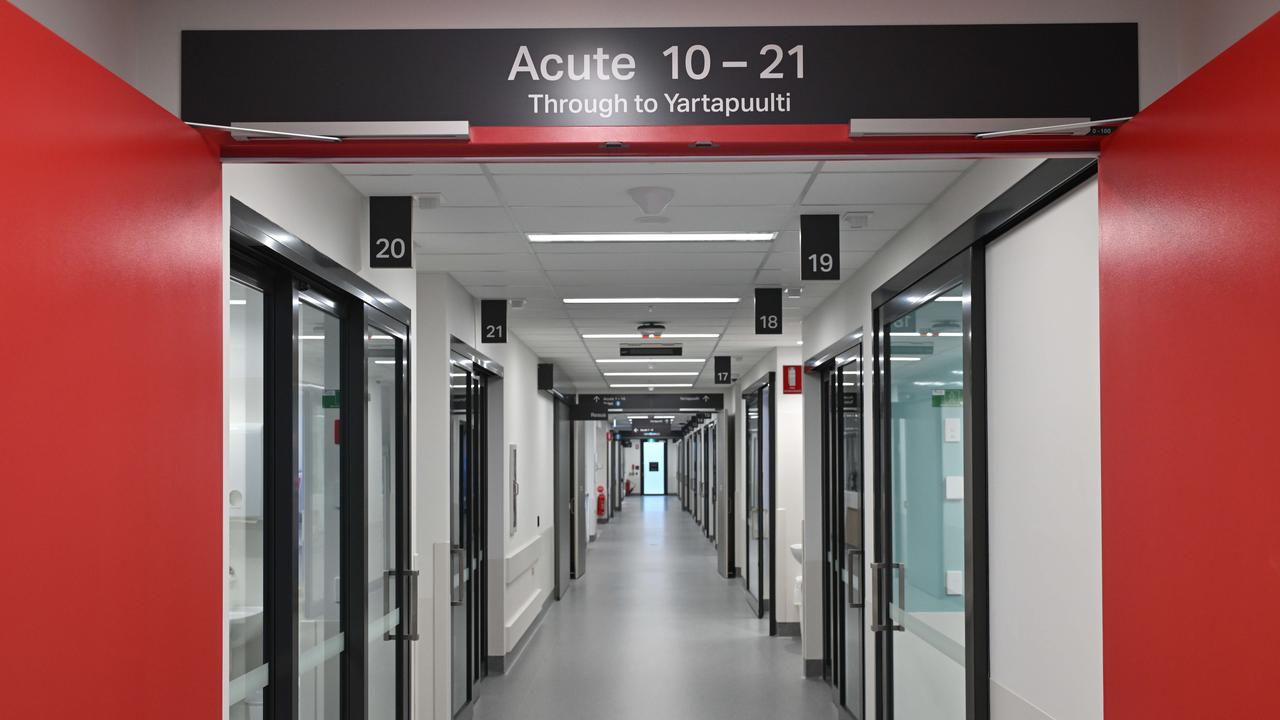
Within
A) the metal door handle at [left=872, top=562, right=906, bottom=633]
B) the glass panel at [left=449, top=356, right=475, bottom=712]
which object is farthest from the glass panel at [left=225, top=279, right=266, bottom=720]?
the glass panel at [left=449, top=356, right=475, bottom=712]

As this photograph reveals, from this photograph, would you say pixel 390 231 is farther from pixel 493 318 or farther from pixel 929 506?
pixel 493 318

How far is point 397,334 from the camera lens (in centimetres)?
600

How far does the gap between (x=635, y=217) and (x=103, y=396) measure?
376 centimetres

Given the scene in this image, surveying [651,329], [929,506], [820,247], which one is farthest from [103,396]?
[651,329]

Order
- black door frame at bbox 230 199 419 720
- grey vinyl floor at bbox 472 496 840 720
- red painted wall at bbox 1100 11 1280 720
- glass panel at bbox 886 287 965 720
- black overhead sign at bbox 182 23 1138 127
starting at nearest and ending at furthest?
red painted wall at bbox 1100 11 1280 720 < black overhead sign at bbox 182 23 1138 127 < black door frame at bbox 230 199 419 720 < glass panel at bbox 886 287 965 720 < grey vinyl floor at bbox 472 496 840 720

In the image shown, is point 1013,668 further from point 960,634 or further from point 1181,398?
point 1181,398

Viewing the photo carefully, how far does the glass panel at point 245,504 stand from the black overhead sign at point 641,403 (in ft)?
46.7

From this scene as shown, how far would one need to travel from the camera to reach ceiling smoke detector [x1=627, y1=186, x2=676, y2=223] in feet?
16.3

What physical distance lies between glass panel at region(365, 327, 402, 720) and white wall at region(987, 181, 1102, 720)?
3.00 metres

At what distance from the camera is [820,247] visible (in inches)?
216

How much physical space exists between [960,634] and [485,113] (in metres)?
3.38

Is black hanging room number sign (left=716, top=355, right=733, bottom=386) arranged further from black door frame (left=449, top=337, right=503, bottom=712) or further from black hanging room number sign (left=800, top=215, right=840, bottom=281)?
black hanging room number sign (left=800, top=215, right=840, bottom=281)

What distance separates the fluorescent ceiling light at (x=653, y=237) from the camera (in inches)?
239

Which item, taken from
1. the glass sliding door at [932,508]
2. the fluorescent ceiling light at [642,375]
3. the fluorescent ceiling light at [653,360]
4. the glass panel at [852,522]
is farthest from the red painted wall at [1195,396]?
the fluorescent ceiling light at [642,375]
